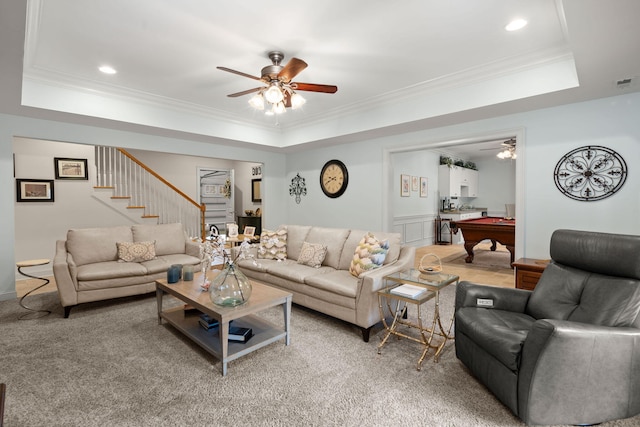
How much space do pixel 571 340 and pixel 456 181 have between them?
7797mm

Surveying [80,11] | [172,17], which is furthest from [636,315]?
[80,11]

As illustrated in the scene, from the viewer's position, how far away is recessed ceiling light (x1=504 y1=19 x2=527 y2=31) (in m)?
2.54

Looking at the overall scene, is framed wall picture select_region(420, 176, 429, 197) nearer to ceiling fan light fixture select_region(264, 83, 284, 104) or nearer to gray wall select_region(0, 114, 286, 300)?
gray wall select_region(0, 114, 286, 300)

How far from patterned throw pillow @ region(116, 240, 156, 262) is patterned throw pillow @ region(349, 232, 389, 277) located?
2729 mm

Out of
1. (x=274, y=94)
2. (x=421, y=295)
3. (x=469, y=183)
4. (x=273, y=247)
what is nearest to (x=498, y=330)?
(x=421, y=295)

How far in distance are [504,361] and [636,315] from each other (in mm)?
808

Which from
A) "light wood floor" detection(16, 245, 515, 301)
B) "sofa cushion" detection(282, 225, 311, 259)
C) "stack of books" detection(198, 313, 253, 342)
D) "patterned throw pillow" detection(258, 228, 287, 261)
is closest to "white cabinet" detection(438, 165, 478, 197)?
"light wood floor" detection(16, 245, 515, 301)

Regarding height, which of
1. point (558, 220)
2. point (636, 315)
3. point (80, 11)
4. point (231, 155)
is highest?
point (80, 11)

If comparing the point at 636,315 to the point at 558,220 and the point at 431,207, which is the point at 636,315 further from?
the point at 431,207

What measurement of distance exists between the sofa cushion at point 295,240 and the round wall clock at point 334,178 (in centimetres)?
175

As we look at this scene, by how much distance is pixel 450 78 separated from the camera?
12.0 ft

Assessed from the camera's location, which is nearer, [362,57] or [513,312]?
[513,312]

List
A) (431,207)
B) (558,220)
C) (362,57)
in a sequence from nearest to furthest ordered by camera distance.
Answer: (362,57) → (558,220) → (431,207)

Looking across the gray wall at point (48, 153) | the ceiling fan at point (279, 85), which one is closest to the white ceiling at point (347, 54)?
the ceiling fan at point (279, 85)
